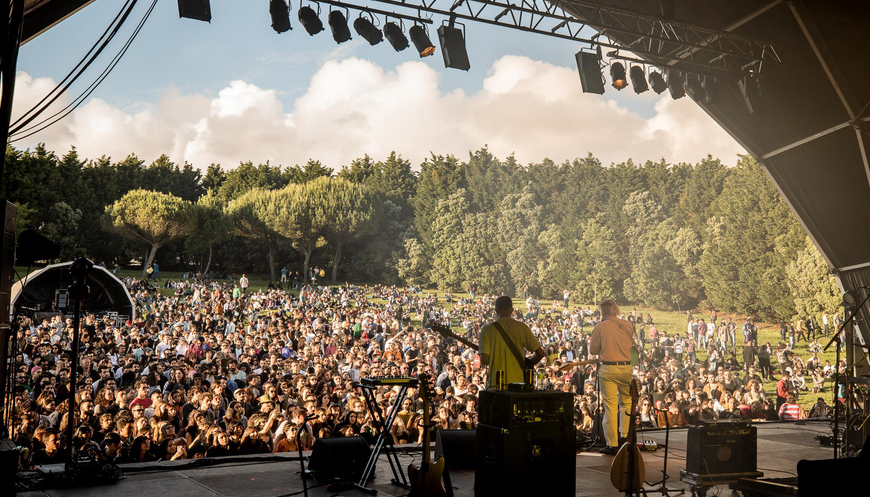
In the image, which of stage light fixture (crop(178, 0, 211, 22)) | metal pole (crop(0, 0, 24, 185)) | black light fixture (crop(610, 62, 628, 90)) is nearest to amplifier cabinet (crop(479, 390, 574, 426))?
metal pole (crop(0, 0, 24, 185))

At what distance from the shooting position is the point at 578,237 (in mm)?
34188

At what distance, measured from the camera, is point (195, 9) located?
19.3 feet

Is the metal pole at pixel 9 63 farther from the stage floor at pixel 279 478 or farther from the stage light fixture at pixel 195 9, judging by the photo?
the stage light fixture at pixel 195 9

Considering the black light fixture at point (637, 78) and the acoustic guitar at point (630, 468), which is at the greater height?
the black light fixture at point (637, 78)

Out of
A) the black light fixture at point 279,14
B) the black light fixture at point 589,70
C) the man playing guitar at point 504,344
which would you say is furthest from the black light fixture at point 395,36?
the man playing guitar at point 504,344

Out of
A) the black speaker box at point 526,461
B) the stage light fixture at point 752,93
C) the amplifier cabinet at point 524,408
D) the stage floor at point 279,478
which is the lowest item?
the stage floor at point 279,478

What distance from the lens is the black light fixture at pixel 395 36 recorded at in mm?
6836

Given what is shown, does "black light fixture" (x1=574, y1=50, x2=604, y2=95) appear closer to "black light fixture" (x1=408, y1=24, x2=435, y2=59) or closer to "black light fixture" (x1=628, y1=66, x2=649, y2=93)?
"black light fixture" (x1=628, y1=66, x2=649, y2=93)

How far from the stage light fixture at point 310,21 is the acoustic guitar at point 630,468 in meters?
4.67

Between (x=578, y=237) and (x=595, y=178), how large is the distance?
5284 millimetres

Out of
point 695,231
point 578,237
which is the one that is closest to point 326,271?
point 578,237

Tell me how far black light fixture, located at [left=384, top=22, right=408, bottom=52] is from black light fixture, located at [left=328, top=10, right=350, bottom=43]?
16.3 inches

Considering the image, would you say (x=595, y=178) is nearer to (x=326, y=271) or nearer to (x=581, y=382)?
(x=326, y=271)

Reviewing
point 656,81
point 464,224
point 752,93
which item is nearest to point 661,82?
point 656,81
